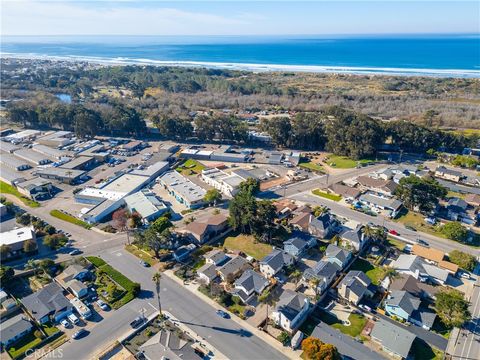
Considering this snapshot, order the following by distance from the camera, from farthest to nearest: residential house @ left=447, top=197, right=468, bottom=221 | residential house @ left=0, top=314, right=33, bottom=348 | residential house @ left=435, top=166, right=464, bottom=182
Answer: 1. residential house @ left=435, top=166, right=464, bottom=182
2. residential house @ left=447, top=197, right=468, bottom=221
3. residential house @ left=0, top=314, right=33, bottom=348

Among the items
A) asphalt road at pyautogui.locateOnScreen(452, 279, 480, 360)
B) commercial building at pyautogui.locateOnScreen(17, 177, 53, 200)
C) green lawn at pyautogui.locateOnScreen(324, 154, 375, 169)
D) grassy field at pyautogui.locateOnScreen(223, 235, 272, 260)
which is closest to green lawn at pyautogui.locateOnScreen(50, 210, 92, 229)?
commercial building at pyautogui.locateOnScreen(17, 177, 53, 200)

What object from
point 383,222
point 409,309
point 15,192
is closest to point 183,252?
point 409,309

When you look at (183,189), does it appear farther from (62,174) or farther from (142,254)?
(62,174)

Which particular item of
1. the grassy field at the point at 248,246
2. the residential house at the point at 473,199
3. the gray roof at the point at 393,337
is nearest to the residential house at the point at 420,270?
the gray roof at the point at 393,337

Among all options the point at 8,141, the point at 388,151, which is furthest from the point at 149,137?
the point at 388,151

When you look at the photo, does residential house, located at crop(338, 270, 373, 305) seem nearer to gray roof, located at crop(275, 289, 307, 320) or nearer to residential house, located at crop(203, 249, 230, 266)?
gray roof, located at crop(275, 289, 307, 320)

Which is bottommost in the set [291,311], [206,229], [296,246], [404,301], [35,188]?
[291,311]
